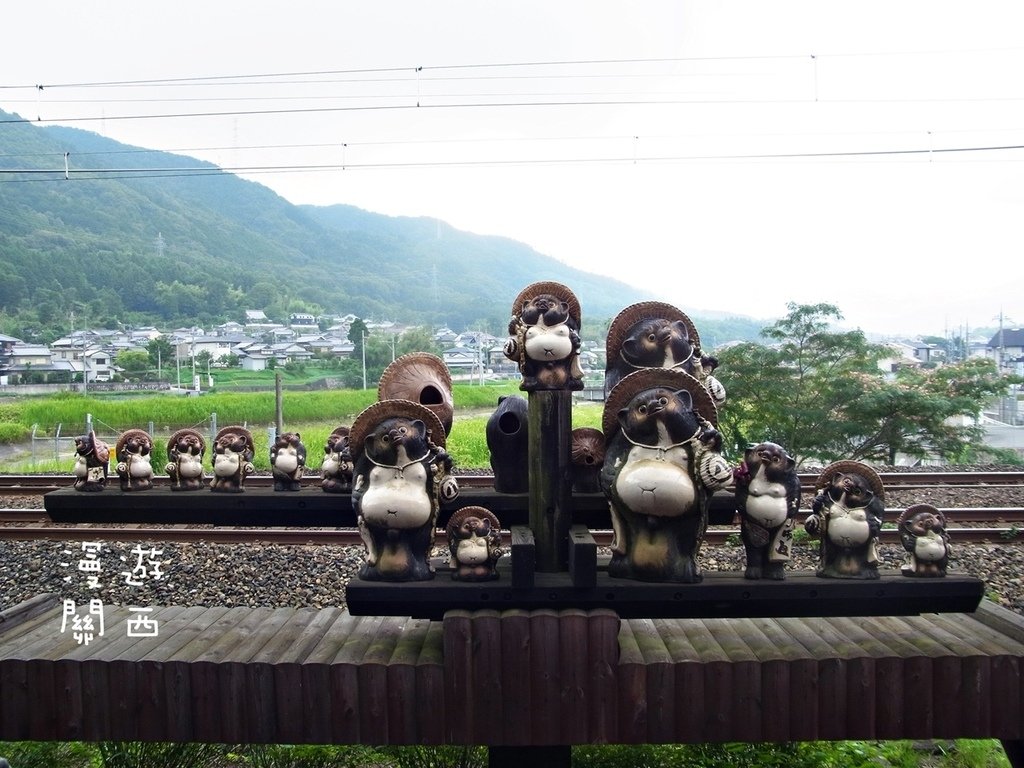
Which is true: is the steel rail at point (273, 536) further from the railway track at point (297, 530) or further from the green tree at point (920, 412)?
the green tree at point (920, 412)

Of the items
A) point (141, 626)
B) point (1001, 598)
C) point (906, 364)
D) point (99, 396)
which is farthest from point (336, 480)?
point (99, 396)

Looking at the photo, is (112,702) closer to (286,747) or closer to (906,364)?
(286,747)

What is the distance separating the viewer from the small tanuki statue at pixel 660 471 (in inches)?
89.7

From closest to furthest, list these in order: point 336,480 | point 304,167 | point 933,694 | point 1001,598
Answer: point 933,694 < point 336,480 < point 1001,598 < point 304,167

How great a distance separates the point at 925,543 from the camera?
8.04 feet

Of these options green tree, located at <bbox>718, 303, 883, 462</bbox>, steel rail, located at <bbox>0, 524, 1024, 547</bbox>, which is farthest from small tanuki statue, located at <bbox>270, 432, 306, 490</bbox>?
green tree, located at <bbox>718, 303, 883, 462</bbox>

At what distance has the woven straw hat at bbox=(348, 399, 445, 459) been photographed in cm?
243

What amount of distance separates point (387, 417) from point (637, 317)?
108 centimetres

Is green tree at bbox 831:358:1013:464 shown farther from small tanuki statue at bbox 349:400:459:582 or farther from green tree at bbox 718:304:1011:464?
small tanuki statue at bbox 349:400:459:582

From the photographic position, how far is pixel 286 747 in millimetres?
3342

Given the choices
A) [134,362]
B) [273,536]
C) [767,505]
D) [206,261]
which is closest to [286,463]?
[767,505]

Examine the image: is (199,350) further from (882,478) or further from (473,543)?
(473,543)

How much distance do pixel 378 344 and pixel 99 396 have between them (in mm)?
6550

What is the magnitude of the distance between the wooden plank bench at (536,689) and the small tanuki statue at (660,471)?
11.3 inches
